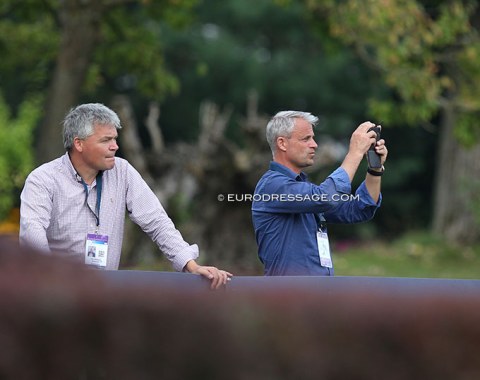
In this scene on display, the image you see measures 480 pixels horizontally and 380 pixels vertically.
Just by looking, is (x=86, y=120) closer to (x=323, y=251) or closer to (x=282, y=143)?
(x=282, y=143)

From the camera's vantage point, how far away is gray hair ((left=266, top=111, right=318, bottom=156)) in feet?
17.4

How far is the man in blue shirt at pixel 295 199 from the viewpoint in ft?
17.0

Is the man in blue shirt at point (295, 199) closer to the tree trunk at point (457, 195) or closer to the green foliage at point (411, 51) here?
the green foliage at point (411, 51)

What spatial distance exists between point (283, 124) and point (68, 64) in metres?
11.3

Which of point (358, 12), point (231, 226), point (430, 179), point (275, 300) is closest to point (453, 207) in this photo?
point (231, 226)

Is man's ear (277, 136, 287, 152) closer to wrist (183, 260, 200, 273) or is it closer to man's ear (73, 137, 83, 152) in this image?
wrist (183, 260, 200, 273)

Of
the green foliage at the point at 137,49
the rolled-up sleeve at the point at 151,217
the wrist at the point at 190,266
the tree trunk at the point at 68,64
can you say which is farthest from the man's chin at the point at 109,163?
the green foliage at the point at 137,49

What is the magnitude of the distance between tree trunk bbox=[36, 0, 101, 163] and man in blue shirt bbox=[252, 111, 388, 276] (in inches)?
416

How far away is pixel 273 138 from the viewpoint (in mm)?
5387

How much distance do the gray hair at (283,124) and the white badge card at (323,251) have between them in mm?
412

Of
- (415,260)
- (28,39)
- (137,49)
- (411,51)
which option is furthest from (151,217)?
(415,260)

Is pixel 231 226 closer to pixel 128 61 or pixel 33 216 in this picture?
pixel 128 61

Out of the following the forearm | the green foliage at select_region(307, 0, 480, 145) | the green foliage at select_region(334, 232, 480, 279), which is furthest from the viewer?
the green foliage at select_region(334, 232, 480, 279)

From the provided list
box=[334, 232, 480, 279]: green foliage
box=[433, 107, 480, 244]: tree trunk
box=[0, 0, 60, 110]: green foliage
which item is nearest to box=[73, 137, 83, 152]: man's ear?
box=[334, 232, 480, 279]: green foliage
